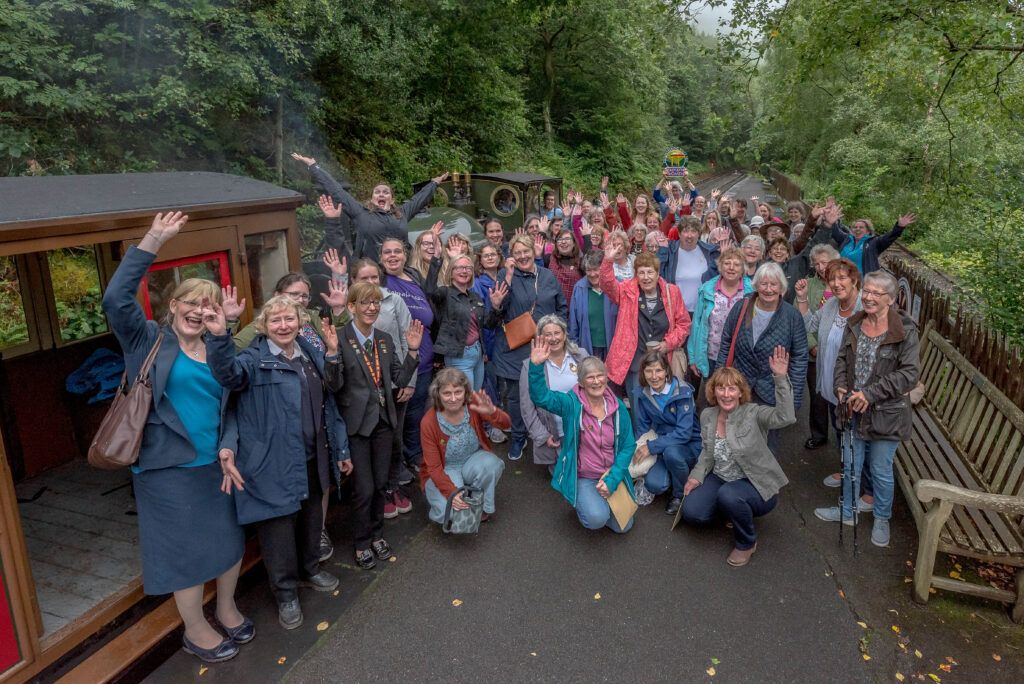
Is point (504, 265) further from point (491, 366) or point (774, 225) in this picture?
point (774, 225)

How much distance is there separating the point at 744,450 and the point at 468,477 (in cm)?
203

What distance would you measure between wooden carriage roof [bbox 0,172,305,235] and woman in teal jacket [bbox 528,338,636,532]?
245cm

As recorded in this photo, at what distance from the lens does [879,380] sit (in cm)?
470

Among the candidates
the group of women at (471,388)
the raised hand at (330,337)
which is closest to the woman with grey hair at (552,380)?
the group of women at (471,388)

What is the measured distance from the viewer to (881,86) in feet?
34.6

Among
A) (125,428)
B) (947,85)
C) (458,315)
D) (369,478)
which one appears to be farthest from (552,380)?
(947,85)

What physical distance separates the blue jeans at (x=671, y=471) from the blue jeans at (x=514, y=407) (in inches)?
58.6

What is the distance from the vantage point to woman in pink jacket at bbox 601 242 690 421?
6004 mm

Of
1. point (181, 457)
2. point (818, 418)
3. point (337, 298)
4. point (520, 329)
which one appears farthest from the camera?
point (818, 418)

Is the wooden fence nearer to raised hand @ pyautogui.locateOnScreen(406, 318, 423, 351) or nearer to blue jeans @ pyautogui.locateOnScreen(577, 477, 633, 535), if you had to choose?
blue jeans @ pyautogui.locateOnScreen(577, 477, 633, 535)

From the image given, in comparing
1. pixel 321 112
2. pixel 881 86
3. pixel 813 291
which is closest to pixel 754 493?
pixel 813 291

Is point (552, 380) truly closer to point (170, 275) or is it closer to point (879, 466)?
point (879, 466)

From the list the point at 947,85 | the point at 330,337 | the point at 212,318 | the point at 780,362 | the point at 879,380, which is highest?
the point at 947,85

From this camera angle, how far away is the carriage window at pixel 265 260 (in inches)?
201
